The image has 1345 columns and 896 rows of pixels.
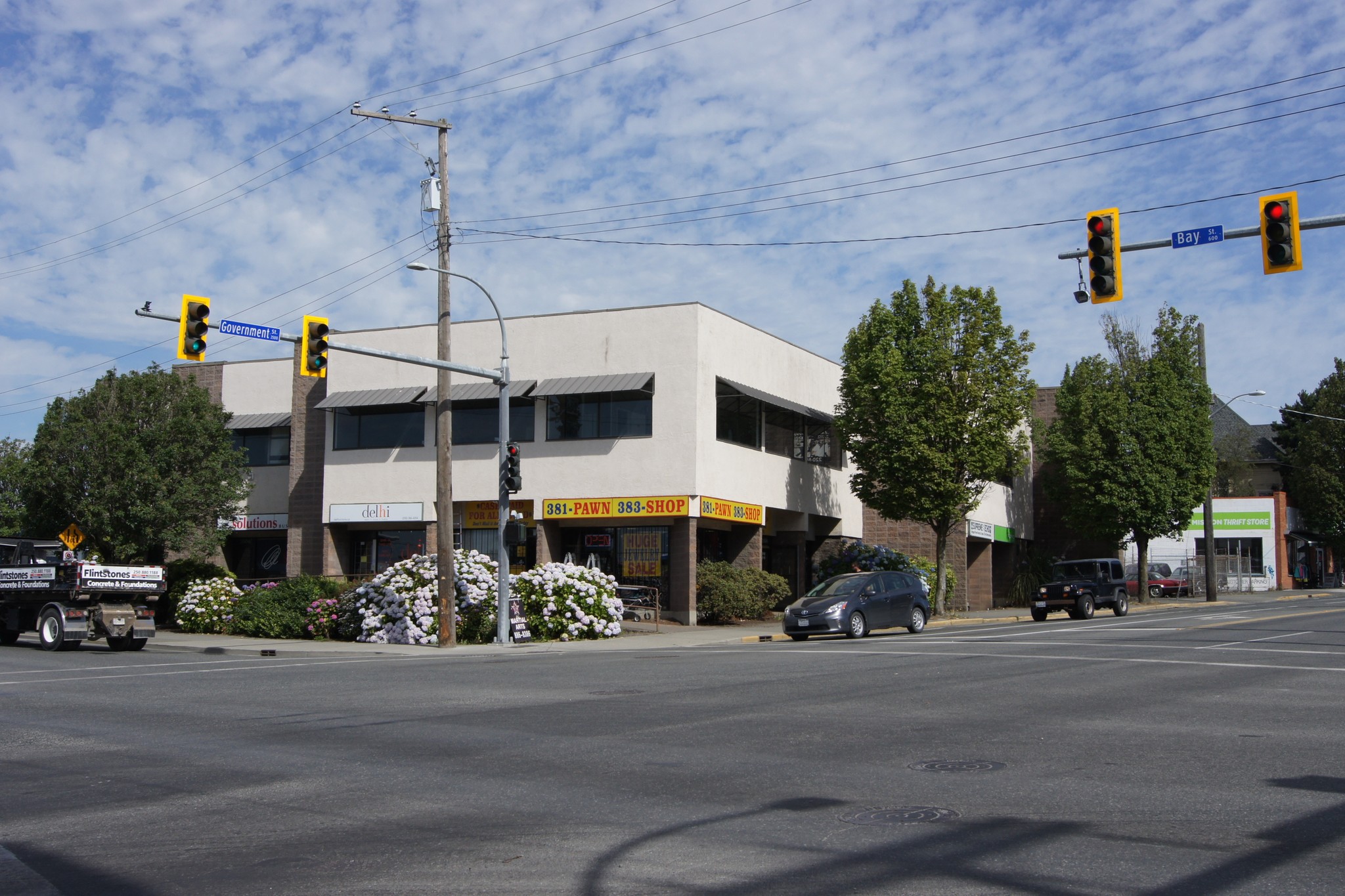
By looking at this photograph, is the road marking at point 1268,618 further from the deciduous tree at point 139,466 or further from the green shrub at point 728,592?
the deciduous tree at point 139,466

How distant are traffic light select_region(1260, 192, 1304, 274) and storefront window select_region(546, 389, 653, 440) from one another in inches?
755

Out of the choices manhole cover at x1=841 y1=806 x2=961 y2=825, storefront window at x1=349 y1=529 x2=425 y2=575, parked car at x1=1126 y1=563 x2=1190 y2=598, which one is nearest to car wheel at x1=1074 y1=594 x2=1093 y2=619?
storefront window at x1=349 y1=529 x2=425 y2=575

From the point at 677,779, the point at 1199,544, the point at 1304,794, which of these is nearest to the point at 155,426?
the point at 677,779

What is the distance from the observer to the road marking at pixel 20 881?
586 cm

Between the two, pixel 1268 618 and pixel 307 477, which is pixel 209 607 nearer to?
pixel 307 477

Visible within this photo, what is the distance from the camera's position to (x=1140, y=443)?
154 feet

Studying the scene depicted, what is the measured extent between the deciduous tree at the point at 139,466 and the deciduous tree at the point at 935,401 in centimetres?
1850

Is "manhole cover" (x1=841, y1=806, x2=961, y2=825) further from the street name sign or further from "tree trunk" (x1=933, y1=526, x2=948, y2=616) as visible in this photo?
"tree trunk" (x1=933, y1=526, x2=948, y2=616)

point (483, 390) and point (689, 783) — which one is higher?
point (483, 390)

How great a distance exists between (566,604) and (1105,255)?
50.4 feet

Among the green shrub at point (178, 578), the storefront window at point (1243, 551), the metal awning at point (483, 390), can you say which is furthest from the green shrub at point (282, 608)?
the storefront window at point (1243, 551)

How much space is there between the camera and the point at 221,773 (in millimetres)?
9258

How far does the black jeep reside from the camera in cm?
3612

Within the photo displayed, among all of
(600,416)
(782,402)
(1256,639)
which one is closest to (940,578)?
(782,402)
